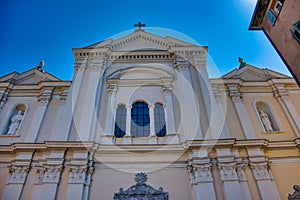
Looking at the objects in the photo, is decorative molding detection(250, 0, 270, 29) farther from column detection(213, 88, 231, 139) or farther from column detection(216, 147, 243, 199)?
column detection(216, 147, 243, 199)

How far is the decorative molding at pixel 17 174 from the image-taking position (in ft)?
34.4

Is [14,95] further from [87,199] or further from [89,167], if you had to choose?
[87,199]

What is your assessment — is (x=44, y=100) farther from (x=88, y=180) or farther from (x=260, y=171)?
(x=260, y=171)

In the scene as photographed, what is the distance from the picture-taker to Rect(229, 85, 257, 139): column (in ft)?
40.9

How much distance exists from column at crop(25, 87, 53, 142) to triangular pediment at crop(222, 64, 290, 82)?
10.9m

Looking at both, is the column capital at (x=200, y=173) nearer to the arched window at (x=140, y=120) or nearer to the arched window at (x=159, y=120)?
the arched window at (x=159, y=120)

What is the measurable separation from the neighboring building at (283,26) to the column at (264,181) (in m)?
4.24

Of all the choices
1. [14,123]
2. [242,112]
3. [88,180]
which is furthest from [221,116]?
[14,123]

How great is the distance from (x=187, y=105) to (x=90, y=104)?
5137 millimetres

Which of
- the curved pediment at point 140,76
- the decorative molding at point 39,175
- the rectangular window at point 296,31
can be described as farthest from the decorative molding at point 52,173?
the rectangular window at point 296,31

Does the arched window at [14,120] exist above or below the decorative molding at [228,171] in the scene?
above

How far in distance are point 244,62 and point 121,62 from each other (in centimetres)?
831

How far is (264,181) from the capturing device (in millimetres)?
10461

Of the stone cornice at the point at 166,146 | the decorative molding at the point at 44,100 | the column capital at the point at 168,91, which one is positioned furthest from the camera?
the column capital at the point at 168,91
